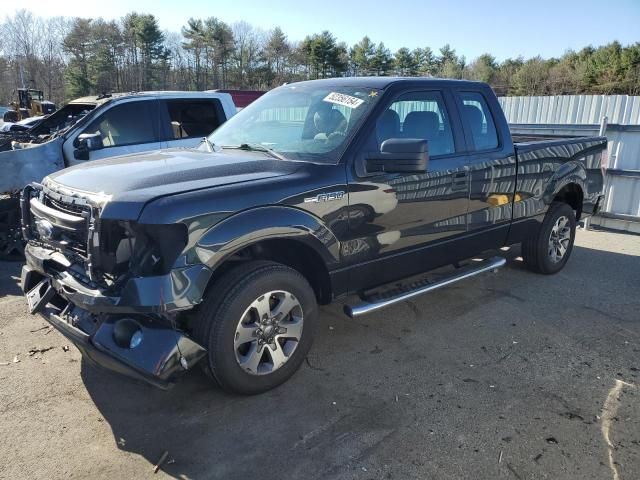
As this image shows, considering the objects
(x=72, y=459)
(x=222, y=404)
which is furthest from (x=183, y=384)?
(x=72, y=459)

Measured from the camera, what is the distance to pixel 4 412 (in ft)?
10.2

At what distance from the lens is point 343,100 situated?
12.6ft

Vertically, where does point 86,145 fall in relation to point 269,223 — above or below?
above

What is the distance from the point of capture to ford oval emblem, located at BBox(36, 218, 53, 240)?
315 cm

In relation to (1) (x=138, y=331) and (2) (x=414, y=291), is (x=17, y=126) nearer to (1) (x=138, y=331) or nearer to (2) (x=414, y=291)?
(1) (x=138, y=331)

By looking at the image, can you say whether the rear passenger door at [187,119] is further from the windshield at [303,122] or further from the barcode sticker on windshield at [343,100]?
the barcode sticker on windshield at [343,100]

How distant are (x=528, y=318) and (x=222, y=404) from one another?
2918 millimetres

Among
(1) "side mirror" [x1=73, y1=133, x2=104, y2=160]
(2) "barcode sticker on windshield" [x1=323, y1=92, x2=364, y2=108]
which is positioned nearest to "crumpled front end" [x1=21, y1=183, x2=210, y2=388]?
(2) "barcode sticker on windshield" [x1=323, y1=92, x2=364, y2=108]

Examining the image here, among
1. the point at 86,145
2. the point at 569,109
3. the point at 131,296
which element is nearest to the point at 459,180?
the point at 131,296

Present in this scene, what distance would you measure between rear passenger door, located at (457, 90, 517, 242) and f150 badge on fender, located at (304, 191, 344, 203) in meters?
1.50

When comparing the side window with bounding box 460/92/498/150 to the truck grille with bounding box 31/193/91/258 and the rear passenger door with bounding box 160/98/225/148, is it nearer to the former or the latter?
the truck grille with bounding box 31/193/91/258

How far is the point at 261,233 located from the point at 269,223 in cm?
8

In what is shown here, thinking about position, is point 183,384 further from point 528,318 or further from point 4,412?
point 528,318

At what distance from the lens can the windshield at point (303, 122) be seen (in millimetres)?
3590
